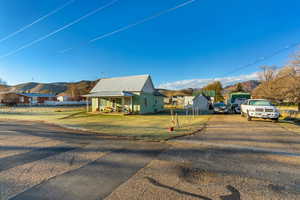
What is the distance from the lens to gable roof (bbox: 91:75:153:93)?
765 inches

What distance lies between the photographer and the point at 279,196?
7.80 feet

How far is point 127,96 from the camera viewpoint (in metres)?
17.4

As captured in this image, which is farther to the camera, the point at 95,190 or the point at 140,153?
the point at 140,153

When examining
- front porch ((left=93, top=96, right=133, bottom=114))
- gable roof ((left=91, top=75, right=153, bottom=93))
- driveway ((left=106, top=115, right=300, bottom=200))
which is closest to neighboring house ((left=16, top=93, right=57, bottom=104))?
gable roof ((left=91, top=75, right=153, bottom=93))

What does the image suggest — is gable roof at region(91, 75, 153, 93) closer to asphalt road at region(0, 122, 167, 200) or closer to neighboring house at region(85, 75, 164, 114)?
neighboring house at region(85, 75, 164, 114)

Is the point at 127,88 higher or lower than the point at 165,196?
higher

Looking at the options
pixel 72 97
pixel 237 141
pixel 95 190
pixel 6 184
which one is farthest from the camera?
pixel 72 97

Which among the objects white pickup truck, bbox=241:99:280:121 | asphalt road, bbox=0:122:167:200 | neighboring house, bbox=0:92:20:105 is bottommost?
asphalt road, bbox=0:122:167:200

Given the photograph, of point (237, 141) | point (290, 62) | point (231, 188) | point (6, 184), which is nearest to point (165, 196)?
point (231, 188)

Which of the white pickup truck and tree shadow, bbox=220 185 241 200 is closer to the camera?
tree shadow, bbox=220 185 241 200

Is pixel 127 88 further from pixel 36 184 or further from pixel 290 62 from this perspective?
pixel 290 62

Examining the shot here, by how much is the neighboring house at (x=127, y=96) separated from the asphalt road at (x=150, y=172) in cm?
1286

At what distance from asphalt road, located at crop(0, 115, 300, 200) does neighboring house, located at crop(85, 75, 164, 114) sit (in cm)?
1286

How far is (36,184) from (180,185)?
9.35 feet
